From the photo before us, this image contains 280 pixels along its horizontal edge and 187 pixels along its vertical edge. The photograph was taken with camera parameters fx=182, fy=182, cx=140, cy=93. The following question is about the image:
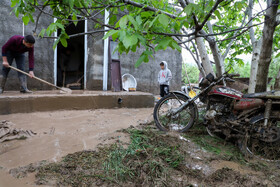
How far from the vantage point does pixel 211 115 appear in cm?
257

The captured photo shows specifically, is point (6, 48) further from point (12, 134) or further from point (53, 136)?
point (53, 136)

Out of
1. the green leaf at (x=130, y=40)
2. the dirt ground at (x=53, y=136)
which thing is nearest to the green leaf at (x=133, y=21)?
the green leaf at (x=130, y=40)

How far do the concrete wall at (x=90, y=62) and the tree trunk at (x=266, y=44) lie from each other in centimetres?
258

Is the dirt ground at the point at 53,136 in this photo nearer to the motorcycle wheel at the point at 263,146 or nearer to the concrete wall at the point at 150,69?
the motorcycle wheel at the point at 263,146

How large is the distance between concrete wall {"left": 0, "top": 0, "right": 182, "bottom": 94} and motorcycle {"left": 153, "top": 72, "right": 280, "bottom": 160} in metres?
1.93

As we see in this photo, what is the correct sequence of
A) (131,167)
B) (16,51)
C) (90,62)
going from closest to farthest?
(131,167) → (16,51) → (90,62)

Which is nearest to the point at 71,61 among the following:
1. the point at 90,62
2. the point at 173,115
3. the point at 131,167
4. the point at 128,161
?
the point at 90,62

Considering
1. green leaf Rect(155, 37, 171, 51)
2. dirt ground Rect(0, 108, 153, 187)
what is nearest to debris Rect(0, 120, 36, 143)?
dirt ground Rect(0, 108, 153, 187)

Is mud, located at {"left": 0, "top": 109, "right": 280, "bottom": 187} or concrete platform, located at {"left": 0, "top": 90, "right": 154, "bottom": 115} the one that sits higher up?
concrete platform, located at {"left": 0, "top": 90, "right": 154, "bottom": 115}

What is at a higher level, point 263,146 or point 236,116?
point 236,116

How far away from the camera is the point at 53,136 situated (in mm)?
2592

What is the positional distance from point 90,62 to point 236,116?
4.93 meters

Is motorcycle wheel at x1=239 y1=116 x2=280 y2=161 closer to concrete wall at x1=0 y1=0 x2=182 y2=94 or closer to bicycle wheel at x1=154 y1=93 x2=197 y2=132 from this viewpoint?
bicycle wheel at x1=154 y1=93 x2=197 y2=132

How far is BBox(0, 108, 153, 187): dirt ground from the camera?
1.85m
